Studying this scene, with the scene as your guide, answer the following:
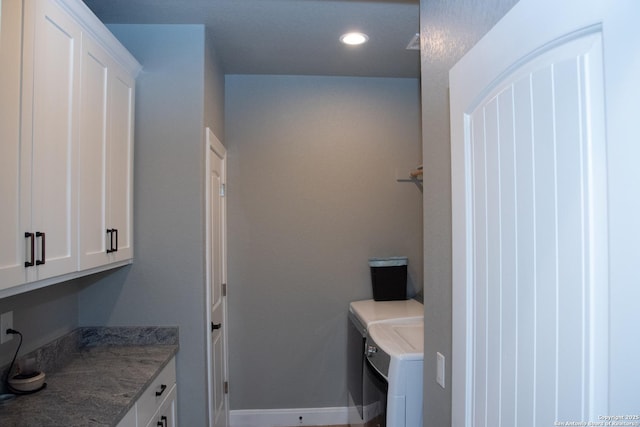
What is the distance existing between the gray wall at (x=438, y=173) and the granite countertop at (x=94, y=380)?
1.14 metres

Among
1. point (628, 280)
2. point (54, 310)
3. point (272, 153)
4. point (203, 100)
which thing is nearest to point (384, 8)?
point (203, 100)

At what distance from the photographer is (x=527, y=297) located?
2.79 ft

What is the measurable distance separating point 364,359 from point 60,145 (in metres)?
1.87

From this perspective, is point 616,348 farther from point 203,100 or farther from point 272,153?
point 272,153

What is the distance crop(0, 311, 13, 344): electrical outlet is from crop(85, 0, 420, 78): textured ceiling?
5.03 ft

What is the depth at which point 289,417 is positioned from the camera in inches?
125

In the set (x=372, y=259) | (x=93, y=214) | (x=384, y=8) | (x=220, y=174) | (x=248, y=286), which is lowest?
(x=248, y=286)

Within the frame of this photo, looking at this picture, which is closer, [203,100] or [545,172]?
[545,172]

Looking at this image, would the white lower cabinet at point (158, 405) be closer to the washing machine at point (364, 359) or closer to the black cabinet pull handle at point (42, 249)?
the black cabinet pull handle at point (42, 249)

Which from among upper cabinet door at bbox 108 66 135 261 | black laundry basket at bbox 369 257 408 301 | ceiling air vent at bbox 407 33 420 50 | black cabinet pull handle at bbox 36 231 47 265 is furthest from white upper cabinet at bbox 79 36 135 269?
black laundry basket at bbox 369 257 408 301

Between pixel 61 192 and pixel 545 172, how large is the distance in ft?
5.28

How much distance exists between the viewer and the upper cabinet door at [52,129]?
1.38 metres

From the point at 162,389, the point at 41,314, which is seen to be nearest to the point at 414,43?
the point at 162,389

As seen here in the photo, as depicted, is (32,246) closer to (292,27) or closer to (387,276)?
(292,27)
